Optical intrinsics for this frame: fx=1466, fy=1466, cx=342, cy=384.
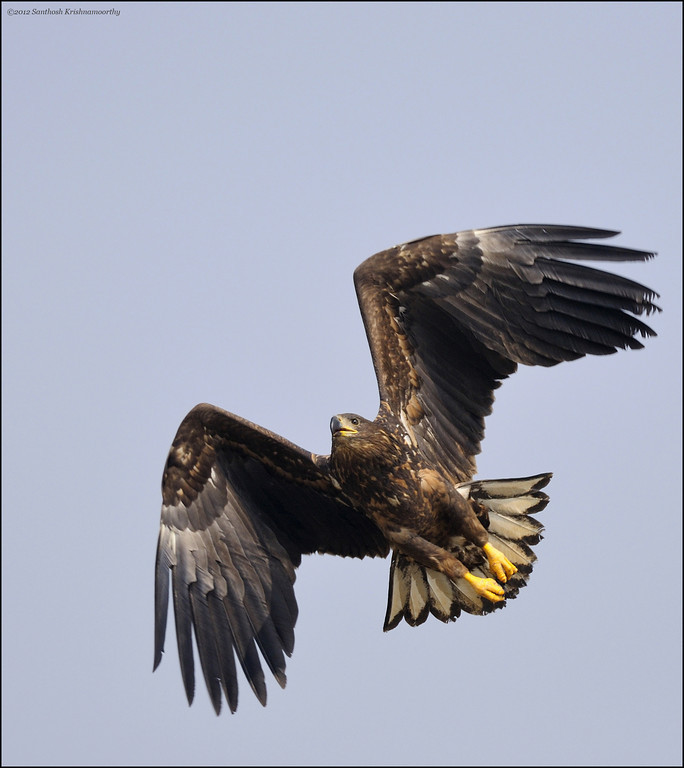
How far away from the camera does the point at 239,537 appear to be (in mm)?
11852

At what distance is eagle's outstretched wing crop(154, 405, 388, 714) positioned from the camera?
11453 millimetres

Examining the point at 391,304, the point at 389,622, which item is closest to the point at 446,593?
the point at 389,622

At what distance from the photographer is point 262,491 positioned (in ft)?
39.2

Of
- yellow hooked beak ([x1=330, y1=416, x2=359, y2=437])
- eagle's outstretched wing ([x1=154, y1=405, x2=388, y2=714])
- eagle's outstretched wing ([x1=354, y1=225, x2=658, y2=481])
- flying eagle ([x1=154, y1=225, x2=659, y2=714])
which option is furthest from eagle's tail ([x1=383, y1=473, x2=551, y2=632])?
yellow hooked beak ([x1=330, y1=416, x2=359, y2=437])

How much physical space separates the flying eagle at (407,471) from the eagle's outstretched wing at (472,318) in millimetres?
11

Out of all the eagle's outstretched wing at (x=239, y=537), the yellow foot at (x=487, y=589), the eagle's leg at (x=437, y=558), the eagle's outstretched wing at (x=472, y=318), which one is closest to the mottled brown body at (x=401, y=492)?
the eagle's leg at (x=437, y=558)

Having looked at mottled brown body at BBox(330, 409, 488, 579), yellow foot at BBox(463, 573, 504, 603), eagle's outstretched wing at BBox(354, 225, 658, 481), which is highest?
eagle's outstretched wing at BBox(354, 225, 658, 481)

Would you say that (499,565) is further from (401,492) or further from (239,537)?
(239,537)

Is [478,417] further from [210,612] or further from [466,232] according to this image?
[210,612]

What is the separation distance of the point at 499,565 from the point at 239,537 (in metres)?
2.16

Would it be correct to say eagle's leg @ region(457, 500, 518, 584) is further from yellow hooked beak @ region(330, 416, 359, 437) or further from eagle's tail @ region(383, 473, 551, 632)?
yellow hooked beak @ region(330, 416, 359, 437)

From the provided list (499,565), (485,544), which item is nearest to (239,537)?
(485,544)

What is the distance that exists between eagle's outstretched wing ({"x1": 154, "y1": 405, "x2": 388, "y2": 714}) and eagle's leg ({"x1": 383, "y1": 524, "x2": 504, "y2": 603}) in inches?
25.9

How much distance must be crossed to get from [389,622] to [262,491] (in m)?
1.48
